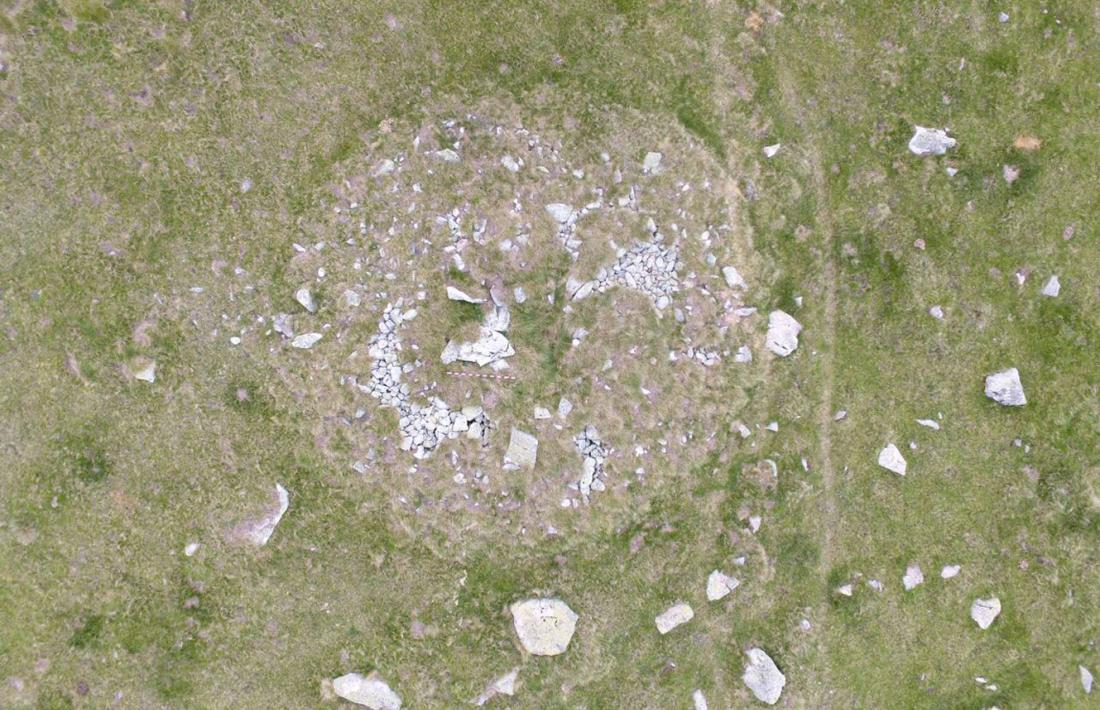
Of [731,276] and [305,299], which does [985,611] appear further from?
[305,299]

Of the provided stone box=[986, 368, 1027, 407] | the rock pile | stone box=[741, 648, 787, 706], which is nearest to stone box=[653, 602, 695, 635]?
stone box=[741, 648, 787, 706]

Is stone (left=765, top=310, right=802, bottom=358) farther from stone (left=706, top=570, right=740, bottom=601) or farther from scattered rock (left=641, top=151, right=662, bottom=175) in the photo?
stone (left=706, top=570, right=740, bottom=601)

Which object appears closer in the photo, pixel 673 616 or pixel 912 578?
pixel 673 616

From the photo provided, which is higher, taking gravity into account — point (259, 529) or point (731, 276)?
point (731, 276)

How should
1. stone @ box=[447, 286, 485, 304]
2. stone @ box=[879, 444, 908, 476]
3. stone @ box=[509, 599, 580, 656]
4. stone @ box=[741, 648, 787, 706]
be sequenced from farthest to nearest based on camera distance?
stone @ box=[879, 444, 908, 476] → stone @ box=[741, 648, 787, 706] → stone @ box=[509, 599, 580, 656] → stone @ box=[447, 286, 485, 304]

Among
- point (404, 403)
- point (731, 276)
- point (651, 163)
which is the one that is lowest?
point (404, 403)

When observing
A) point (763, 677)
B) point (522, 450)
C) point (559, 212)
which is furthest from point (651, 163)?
point (763, 677)

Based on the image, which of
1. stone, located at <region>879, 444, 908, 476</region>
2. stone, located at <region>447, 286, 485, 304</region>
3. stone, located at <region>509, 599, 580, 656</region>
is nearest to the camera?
stone, located at <region>447, 286, 485, 304</region>

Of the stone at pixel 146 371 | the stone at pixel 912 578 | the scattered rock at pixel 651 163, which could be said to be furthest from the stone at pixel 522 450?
the stone at pixel 912 578
